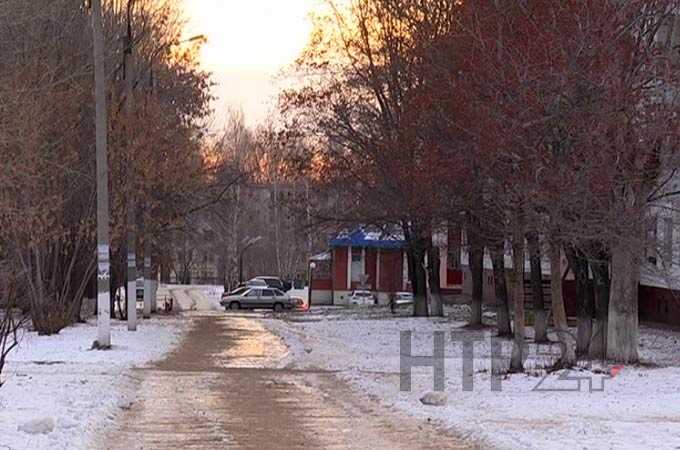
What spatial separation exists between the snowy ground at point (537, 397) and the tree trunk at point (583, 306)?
886mm

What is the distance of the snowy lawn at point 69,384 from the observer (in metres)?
10.6

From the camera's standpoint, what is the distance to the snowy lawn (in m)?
10.6

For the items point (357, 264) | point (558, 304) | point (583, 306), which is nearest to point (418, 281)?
point (583, 306)

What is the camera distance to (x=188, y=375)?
17.7 metres

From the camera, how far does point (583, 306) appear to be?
21.8 m

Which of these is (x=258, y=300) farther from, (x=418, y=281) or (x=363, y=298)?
(x=418, y=281)

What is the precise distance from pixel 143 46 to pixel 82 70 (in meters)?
11.6

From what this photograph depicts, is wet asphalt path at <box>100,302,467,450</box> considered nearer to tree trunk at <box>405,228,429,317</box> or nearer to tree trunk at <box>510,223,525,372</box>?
tree trunk at <box>510,223,525,372</box>

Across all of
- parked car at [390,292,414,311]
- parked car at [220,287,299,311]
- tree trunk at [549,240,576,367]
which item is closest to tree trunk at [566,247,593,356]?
tree trunk at [549,240,576,367]

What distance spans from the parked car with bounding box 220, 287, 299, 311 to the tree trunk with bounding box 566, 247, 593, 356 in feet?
125

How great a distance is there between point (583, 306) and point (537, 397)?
8.24 meters

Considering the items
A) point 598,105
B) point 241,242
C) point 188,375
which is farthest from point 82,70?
point 241,242

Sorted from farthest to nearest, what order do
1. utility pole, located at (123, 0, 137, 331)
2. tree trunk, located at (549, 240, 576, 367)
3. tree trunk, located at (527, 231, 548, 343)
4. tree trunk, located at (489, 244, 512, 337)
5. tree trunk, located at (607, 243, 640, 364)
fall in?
utility pole, located at (123, 0, 137, 331)
tree trunk, located at (489, 244, 512, 337)
tree trunk, located at (527, 231, 548, 343)
tree trunk, located at (607, 243, 640, 364)
tree trunk, located at (549, 240, 576, 367)

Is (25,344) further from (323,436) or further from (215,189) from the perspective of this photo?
(215,189)
